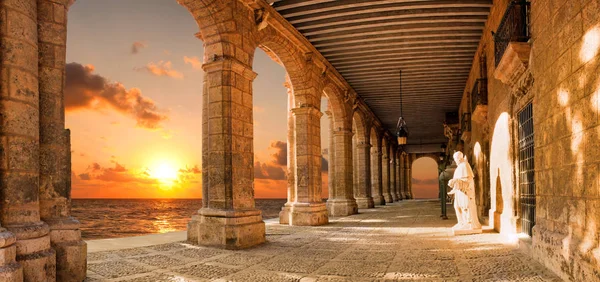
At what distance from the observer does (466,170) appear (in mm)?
8172

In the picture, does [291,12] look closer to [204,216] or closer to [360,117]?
[204,216]

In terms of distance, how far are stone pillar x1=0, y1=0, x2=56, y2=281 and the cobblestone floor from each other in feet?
2.79

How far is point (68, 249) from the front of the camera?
4.37 m

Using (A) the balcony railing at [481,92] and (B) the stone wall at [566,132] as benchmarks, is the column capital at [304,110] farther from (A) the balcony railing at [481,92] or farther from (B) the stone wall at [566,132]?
(B) the stone wall at [566,132]

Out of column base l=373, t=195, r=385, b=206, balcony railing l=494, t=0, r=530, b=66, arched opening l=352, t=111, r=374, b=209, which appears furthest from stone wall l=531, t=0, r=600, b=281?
column base l=373, t=195, r=385, b=206

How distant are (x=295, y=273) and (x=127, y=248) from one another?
3125mm

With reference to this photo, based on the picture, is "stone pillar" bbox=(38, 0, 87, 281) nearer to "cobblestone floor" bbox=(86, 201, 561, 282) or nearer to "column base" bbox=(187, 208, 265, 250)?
"cobblestone floor" bbox=(86, 201, 561, 282)

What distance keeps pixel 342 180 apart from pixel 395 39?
17.8ft

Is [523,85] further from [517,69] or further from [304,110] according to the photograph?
[304,110]

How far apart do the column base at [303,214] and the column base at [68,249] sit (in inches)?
254

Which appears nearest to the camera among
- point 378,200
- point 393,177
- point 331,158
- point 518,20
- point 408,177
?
point 518,20

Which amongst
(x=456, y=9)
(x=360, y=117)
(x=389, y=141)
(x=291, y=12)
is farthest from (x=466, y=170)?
(x=389, y=141)

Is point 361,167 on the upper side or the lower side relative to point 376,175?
upper

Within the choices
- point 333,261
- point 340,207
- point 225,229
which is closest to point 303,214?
point 340,207
